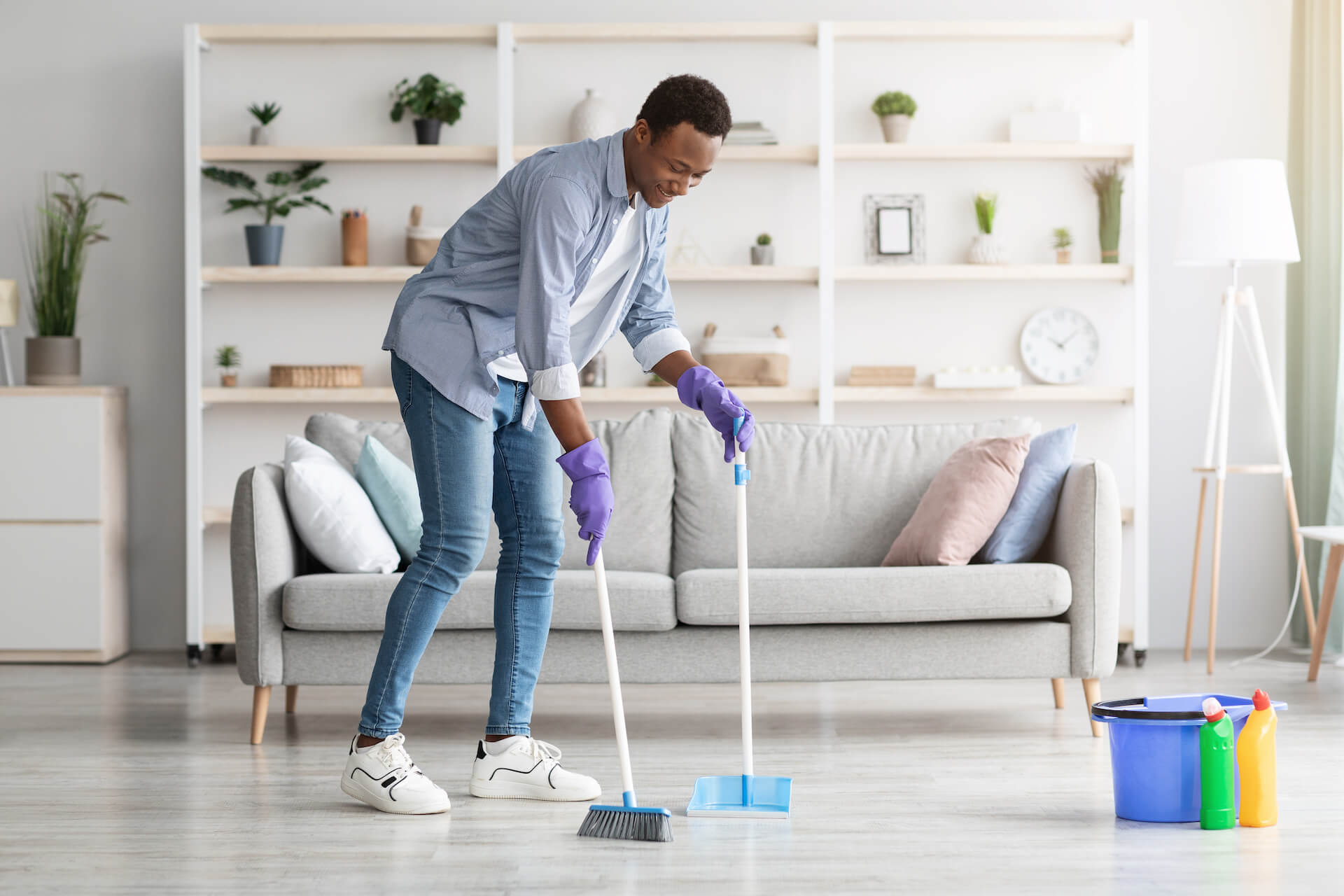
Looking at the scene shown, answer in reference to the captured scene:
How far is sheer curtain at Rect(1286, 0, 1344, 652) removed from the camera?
425 cm

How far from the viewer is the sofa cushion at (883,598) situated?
2.90 metres

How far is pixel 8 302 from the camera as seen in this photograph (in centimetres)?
439

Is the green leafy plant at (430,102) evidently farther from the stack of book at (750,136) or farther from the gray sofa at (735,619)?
the gray sofa at (735,619)

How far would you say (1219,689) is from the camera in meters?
3.64

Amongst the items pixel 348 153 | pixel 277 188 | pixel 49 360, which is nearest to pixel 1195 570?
pixel 348 153

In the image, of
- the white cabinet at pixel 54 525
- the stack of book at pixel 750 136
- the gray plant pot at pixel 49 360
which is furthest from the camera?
the stack of book at pixel 750 136

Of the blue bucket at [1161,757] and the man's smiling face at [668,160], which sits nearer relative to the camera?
the man's smiling face at [668,160]

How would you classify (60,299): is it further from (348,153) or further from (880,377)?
(880,377)

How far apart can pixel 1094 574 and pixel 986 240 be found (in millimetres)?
1876

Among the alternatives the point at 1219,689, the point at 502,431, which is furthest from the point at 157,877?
the point at 1219,689

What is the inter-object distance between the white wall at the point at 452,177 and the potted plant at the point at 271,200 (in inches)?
3.9

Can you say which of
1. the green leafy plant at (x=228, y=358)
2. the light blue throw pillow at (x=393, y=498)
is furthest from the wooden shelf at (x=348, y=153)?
the light blue throw pillow at (x=393, y=498)

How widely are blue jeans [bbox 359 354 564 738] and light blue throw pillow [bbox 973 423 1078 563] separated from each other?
969mm

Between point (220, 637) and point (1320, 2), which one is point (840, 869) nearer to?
point (220, 637)
